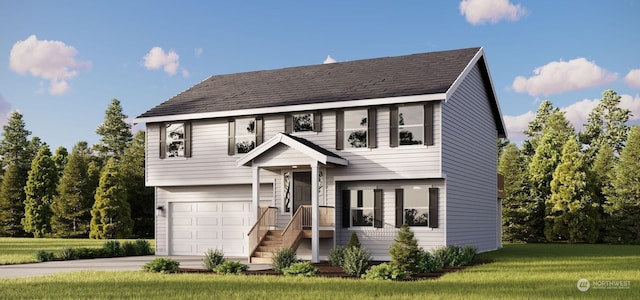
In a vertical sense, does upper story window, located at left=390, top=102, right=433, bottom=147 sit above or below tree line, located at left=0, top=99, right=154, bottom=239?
above

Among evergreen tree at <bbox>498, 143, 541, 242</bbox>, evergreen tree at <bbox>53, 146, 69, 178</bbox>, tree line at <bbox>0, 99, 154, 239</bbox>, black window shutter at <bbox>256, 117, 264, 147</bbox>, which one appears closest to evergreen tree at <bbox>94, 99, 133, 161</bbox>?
evergreen tree at <bbox>53, 146, 69, 178</bbox>

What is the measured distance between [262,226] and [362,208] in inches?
137

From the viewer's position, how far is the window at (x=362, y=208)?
957 inches

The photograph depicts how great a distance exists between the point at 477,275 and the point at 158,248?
15132 mm

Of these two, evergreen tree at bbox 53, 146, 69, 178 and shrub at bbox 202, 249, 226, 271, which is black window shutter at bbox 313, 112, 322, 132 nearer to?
shrub at bbox 202, 249, 226, 271

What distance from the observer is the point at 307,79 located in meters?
28.2

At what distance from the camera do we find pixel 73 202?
5112 cm

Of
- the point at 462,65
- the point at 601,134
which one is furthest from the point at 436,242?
the point at 601,134

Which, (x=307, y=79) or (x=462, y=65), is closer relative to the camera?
(x=462, y=65)

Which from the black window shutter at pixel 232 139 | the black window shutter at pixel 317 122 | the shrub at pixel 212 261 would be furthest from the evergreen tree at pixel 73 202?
the shrub at pixel 212 261

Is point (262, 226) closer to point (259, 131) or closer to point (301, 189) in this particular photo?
point (301, 189)

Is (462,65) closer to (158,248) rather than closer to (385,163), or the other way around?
(385,163)

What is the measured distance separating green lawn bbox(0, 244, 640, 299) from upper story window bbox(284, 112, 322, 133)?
26.4 ft

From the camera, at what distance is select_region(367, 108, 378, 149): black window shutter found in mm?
24062
